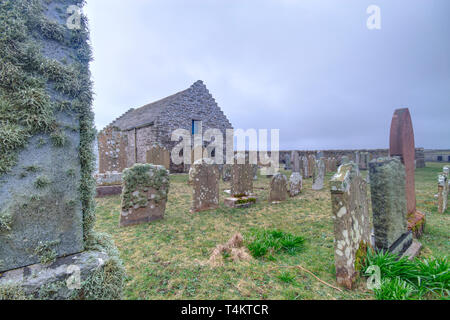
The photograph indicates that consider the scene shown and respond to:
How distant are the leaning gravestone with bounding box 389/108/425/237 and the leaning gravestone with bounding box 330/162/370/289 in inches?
73.9

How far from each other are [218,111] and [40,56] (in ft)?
60.3

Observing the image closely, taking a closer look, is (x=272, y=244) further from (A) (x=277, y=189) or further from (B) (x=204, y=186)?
(A) (x=277, y=189)

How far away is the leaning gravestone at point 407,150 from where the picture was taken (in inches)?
150

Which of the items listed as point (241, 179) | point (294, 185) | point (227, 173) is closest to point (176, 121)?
point (227, 173)

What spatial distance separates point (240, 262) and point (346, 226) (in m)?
1.55

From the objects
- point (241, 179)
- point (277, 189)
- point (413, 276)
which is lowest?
point (413, 276)

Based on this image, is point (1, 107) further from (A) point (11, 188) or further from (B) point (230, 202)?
(B) point (230, 202)

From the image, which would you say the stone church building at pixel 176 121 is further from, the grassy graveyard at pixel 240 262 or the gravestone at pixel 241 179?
the grassy graveyard at pixel 240 262

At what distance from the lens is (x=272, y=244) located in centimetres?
354

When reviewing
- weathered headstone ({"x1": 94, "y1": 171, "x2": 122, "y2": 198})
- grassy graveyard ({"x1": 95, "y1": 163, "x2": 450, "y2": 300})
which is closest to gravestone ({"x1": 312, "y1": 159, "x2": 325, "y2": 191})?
grassy graveyard ({"x1": 95, "y1": 163, "x2": 450, "y2": 300})

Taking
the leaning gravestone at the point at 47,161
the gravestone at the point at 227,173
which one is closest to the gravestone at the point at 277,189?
the gravestone at the point at 227,173

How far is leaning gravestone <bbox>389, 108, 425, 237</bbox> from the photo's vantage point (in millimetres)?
3799

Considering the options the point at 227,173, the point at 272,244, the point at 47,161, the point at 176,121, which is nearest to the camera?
the point at 47,161
